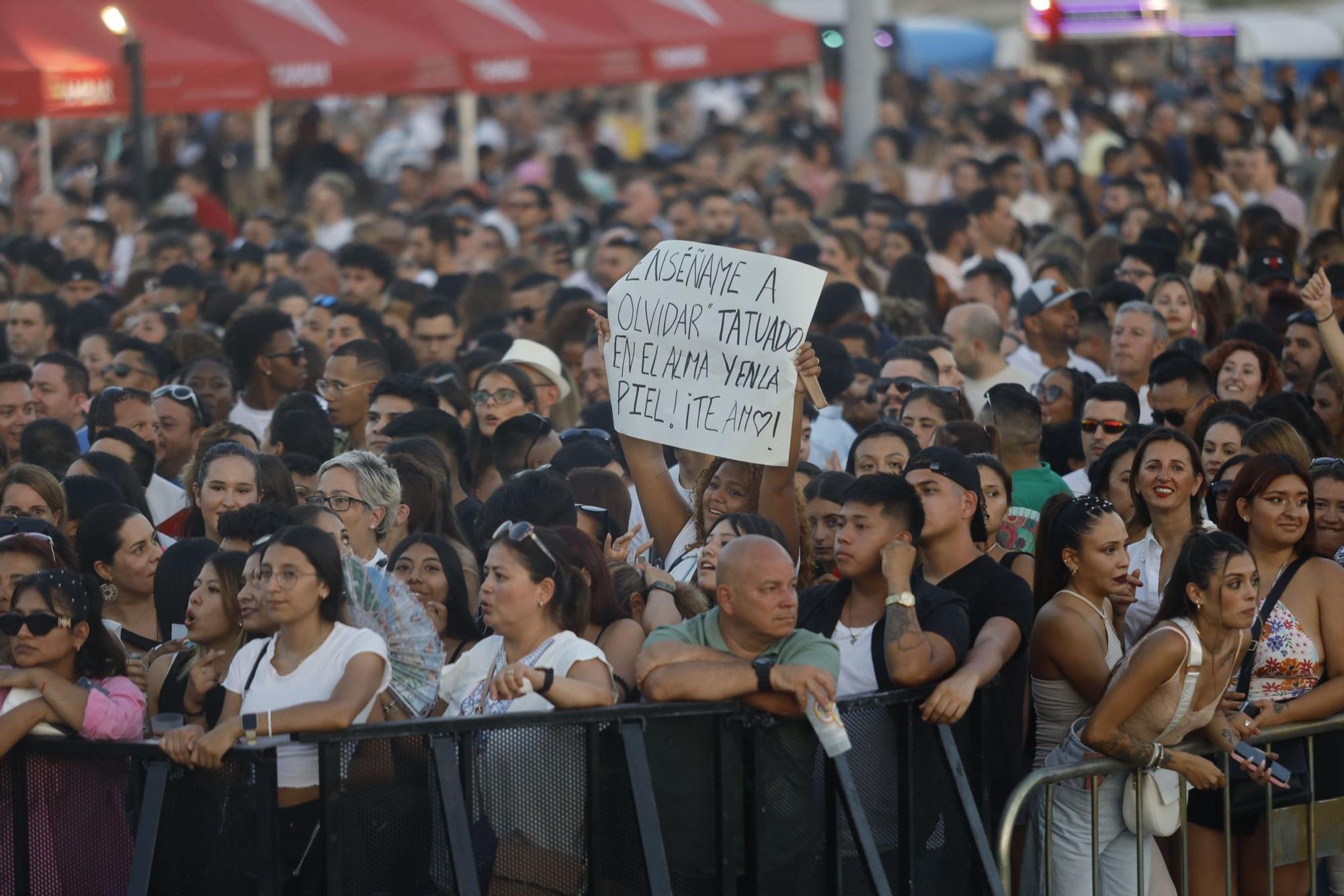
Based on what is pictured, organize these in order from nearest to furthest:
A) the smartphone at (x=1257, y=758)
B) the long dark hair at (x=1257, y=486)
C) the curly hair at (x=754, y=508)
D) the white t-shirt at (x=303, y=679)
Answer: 1. the white t-shirt at (x=303, y=679)
2. the smartphone at (x=1257, y=758)
3. the long dark hair at (x=1257, y=486)
4. the curly hair at (x=754, y=508)

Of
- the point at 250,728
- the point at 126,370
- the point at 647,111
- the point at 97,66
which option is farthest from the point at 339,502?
the point at 647,111

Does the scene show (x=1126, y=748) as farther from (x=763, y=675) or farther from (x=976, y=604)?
(x=763, y=675)

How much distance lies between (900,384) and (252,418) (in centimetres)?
341

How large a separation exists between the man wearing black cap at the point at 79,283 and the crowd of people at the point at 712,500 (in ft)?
0.09

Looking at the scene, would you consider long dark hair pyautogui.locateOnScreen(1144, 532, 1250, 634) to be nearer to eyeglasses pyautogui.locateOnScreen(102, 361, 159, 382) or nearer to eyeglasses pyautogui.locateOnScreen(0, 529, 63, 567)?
eyeglasses pyautogui.locateOnScreen(0, 529, 63, 567)

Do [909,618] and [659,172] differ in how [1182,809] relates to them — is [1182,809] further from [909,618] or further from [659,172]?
[659,172]

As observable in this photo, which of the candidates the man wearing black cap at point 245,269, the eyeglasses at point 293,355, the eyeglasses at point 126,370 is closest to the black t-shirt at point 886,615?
the eyeglasses at point 293,355

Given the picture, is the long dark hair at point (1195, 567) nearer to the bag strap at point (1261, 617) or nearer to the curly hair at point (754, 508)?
the bag strap at point (1261, 617)

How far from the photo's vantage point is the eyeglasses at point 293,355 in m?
10.0

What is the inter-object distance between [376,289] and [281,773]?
8599mm

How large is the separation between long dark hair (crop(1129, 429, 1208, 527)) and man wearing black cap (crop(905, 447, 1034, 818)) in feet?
2.67

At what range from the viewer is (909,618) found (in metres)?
5.43

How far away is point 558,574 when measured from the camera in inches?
215

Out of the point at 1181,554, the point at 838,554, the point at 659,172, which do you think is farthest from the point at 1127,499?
the point at 659,172
